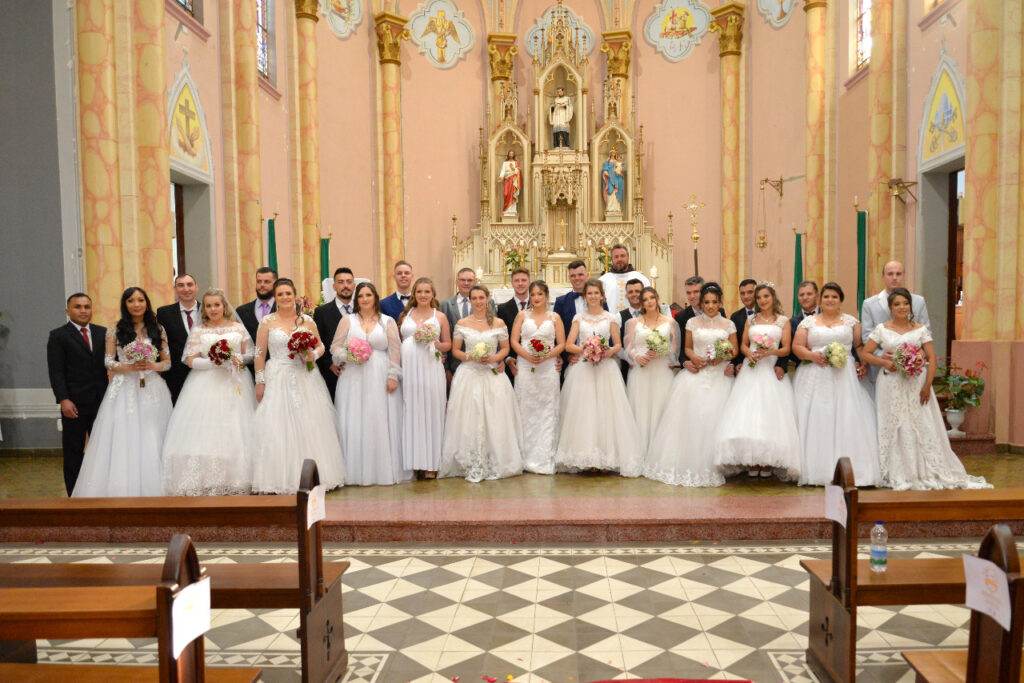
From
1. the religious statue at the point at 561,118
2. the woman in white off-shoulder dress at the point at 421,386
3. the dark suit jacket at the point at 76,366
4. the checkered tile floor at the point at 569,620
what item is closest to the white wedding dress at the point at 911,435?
the checkered tile floor at the point at 569,620

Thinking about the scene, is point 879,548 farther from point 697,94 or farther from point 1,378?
point 697,94

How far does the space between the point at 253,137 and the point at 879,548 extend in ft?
30.3

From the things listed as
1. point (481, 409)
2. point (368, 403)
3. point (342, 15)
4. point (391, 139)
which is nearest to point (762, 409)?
point (481, 409)

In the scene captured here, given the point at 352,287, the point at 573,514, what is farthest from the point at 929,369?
the point at 352,287

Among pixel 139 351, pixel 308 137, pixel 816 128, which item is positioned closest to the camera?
pixel 139 351

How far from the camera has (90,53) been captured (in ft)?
24.7

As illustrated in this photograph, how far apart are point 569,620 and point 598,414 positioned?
9.85 ft

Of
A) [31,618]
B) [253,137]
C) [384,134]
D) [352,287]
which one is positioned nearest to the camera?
[31,618]

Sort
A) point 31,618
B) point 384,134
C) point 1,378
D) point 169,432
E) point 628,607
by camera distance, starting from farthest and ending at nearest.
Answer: point 384,134
point 1,378
point 169,432
point 628,607
point 31,618

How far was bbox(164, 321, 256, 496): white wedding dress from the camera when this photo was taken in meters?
5.89

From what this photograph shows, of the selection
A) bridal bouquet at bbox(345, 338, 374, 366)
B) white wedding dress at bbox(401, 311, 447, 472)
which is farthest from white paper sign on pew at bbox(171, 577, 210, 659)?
white wedding dress at bbox(401, 311, 447, 472)

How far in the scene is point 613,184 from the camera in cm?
1431

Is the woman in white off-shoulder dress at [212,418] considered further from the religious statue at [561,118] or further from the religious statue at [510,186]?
the religious statue at [561,118]

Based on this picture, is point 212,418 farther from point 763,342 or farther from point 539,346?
point 763,342
